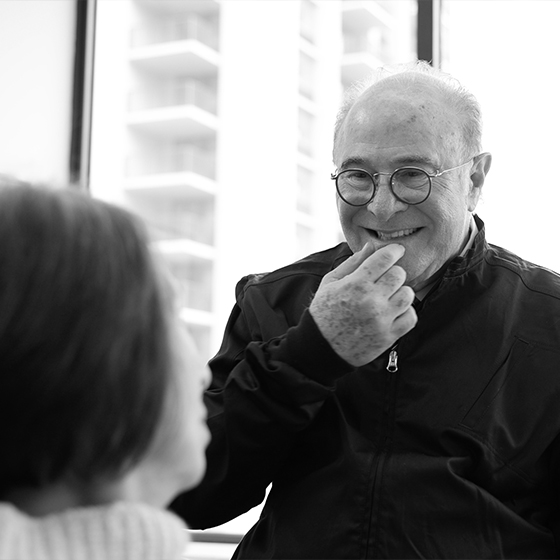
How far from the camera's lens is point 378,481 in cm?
138

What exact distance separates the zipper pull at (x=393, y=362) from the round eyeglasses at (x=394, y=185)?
0.92 feet

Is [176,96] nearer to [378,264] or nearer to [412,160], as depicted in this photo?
[412,160]

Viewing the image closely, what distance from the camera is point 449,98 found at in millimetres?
1611

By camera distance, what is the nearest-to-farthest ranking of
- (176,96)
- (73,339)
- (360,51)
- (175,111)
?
(73,339) → (360,51) → (175,111) → (176,96)

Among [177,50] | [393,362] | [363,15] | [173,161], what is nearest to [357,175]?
[393,362]

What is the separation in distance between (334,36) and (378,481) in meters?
13.3

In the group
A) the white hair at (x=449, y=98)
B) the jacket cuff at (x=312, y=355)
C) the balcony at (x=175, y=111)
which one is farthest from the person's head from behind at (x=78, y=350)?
the balcony at (x=175, y=111)

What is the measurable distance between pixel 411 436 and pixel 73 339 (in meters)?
0.84

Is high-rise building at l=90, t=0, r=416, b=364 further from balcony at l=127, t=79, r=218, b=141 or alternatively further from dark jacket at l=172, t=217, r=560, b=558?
dark jacket at l=172, t=217, r=560, b=558

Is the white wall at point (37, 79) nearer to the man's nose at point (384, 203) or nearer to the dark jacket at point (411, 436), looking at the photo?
the man's nose at point (384, 203)

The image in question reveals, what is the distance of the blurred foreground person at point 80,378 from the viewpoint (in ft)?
2.34

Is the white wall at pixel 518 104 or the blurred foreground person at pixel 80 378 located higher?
the white wall at pixel 518 104

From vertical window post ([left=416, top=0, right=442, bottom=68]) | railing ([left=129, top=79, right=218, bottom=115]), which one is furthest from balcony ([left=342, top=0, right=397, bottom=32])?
vertical window post ([left=416, top=0, right=442, bottom=68])

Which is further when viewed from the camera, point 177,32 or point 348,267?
point 177,32
